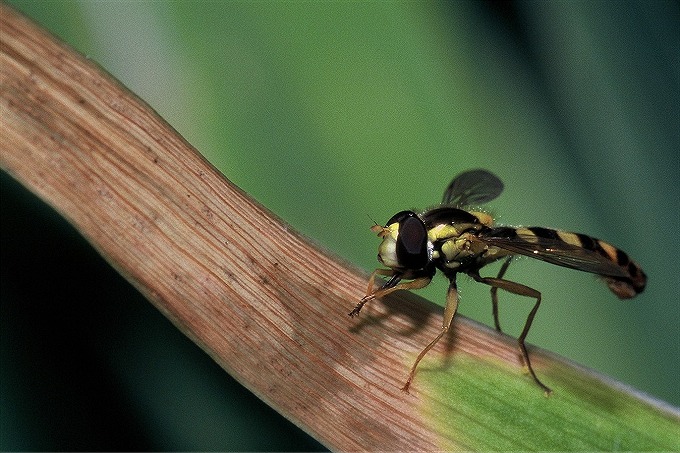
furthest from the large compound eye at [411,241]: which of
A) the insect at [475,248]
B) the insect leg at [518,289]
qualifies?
the insect leg at [518,289]

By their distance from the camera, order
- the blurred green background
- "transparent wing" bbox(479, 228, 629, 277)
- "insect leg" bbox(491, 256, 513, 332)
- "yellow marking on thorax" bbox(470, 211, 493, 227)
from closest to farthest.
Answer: the blurred green background, "transparent wing" bbox(479, 228, 629, 277), "insect leg" bbox(491, 256, 513, 332), "yellow marking on thorax" bbox(470, 211, 493, 227)

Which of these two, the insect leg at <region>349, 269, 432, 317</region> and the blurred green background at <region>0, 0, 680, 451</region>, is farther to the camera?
the blurred green background at <region>0, 0, 680, 451</region>

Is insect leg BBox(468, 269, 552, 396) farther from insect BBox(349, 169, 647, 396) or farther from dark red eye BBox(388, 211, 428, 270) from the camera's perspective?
dark red eye BBox(388, 211, 428, 270)

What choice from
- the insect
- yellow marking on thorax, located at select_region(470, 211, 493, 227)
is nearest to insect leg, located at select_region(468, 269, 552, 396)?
the insect

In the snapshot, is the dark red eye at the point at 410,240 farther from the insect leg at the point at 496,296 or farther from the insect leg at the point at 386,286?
the insect leg at the point at 496,296

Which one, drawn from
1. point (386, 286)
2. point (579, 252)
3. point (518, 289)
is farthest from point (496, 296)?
point (386, 286)

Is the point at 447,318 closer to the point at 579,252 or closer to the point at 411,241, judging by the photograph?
the point at 411,241
